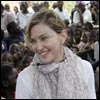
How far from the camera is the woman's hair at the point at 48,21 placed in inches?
65.1

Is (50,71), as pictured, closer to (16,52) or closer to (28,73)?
(28,73)

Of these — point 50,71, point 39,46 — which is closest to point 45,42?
point 39,46

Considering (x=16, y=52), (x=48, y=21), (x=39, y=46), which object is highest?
(x=48, y=21)

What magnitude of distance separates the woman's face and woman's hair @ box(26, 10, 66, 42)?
18 millimetres

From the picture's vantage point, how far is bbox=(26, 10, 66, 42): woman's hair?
5.43 ft

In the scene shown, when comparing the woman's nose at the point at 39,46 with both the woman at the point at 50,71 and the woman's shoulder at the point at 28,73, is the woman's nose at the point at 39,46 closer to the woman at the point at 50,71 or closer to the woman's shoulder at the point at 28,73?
the woman at the point at 50,71

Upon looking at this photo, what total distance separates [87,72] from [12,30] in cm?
495

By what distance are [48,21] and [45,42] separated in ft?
0.39

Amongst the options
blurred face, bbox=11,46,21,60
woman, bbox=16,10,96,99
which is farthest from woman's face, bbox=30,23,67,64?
blurred face, bbox=11,46,21,60

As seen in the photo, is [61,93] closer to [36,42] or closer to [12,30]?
[36,42]

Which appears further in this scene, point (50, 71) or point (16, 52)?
point (16, 52)

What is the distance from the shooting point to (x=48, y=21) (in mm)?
1685

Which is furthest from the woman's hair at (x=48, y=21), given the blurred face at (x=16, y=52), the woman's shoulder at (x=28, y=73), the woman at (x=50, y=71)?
the blurred face at (x=16, y=52)

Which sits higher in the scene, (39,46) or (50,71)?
(39,46)
